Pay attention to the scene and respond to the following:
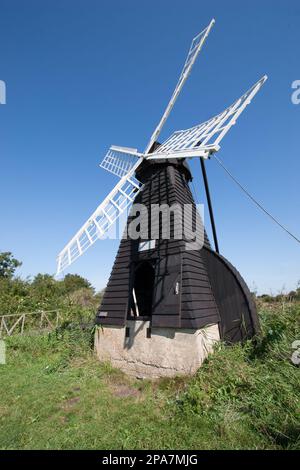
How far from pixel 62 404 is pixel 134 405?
1.52m

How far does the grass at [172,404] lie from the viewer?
386cm

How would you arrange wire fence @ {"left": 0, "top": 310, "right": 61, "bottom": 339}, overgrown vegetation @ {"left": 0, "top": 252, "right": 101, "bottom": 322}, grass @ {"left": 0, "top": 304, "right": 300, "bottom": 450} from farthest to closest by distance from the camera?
overgrown vegetation @ {"left": 0, "top": 252, "right": 101, "bottom": 322}
wire fence @ {"left": 0, "top": 310, "right": 61, "bottom": 339}
grass @ {"left": 0, "top": 304, "right": 300, "bottom": 450}

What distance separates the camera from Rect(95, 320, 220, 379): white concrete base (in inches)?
230

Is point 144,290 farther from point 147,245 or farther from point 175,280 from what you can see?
point 175,280

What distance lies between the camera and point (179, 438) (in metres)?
3.89

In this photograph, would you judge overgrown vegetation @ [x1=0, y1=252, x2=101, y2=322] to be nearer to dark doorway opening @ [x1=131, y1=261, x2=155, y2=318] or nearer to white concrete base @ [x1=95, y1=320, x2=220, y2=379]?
dark doorway opening @ [x1=131, y1=261, x2=155, y2=318]

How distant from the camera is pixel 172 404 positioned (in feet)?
16.1

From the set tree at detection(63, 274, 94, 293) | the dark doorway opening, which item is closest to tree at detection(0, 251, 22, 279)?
tree at detection(63, 274, 94, 293)

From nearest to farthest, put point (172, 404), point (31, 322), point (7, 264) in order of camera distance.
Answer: point (172, 404) < point (31, 322) < point (7, 264)

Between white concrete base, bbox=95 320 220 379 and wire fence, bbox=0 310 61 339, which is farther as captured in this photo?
wire fence, bbox=0 310 61 339

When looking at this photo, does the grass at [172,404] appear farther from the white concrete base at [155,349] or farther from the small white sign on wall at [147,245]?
the small white sign on wall at [147,245]

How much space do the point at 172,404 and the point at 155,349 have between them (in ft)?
4.94

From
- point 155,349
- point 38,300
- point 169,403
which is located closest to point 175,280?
point 155,349

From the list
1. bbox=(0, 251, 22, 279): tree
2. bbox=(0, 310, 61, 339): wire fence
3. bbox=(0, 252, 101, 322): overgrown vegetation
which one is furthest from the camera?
bbox=(0, 251, 22, 279): tree
